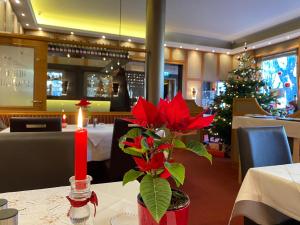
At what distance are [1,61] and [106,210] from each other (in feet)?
12.4

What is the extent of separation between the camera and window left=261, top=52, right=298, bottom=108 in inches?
275

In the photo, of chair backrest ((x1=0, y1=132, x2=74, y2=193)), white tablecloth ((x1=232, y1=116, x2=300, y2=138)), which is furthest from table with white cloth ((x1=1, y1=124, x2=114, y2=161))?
white tablecloth ((x1=232, y1=116, x2=300, y2=138))

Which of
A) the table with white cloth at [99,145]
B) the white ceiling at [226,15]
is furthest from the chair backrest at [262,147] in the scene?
the white ceiling at [226,15]

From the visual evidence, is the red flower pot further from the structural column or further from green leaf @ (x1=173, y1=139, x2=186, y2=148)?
the structural column

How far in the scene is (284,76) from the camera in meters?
7.35

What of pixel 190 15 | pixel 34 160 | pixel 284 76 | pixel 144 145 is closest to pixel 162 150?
pixel 144 145

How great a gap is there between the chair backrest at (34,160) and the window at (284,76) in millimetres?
6616

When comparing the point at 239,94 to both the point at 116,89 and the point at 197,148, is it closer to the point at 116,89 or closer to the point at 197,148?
the point at 116,89

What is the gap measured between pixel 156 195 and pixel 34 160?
83cm

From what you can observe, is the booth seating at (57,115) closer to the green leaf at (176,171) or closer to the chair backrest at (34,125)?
the chair backrest at (34,125)

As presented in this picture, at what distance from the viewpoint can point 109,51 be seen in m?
4.80

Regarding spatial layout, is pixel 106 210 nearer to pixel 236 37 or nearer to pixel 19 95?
pixel 19 95

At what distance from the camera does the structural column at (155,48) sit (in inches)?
159

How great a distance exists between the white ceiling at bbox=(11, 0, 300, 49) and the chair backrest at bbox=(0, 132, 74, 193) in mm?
4381
